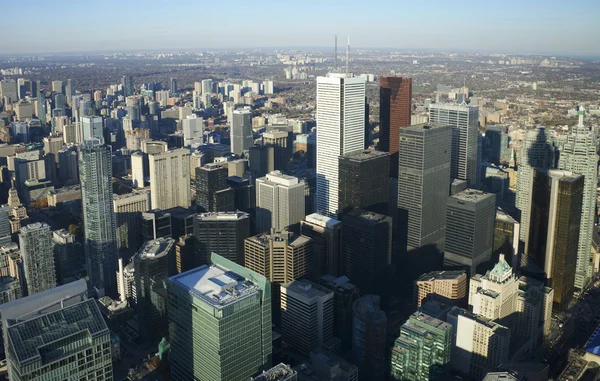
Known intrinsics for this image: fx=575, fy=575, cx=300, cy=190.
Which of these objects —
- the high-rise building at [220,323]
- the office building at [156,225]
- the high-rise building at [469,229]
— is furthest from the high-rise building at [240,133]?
the high-rise building at [220,323]

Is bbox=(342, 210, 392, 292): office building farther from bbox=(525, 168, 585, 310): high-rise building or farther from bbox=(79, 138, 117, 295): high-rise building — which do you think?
bbox=(79, 138, 117, 295): high-rise building

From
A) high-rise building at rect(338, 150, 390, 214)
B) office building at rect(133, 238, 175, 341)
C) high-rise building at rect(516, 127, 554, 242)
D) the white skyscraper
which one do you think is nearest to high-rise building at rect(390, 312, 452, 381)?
office building at rect(133, 238, 175, 341)

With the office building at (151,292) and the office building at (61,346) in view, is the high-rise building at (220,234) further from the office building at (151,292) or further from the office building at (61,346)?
the office building at (61,346)

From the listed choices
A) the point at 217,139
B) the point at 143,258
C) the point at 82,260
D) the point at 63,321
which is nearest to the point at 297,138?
the point at 217,139

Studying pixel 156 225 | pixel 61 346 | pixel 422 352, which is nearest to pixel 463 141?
pixel 422 352

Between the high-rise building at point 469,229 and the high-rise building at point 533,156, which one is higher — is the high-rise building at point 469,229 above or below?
below

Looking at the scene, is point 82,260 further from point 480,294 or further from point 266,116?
point 266,116

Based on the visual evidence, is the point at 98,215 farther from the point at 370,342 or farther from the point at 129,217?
the point at 370,342
